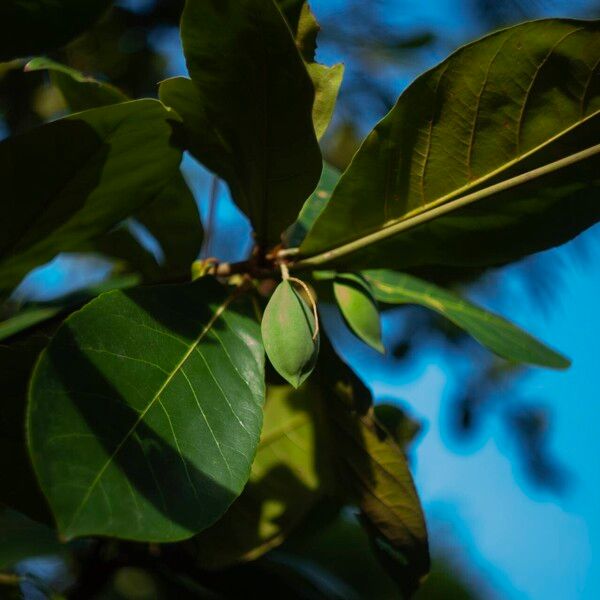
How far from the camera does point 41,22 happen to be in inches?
35.3

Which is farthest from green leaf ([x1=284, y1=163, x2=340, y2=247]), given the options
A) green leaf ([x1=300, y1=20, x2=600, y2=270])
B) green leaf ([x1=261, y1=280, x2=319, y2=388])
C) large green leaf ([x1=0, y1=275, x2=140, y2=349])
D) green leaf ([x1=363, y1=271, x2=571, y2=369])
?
green leaf ([x1=261, y1=280, x2=319, y2=388])

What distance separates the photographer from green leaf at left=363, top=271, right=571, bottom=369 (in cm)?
119

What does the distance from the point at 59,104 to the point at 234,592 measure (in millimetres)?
1261

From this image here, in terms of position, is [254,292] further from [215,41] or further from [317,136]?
[215,41]

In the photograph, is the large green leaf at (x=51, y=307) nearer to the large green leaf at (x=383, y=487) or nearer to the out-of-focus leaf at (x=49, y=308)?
the out-of-focus leaf at (x=49, y=308)

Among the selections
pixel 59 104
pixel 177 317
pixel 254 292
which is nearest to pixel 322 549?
pixel 254 292

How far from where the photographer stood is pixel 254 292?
1.02 metres

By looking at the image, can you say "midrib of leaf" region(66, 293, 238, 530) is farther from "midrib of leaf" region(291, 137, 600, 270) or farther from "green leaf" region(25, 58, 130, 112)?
"green leaf" region(25, 58, 130, 112)

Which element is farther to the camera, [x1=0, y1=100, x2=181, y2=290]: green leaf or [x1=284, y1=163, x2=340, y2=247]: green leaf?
[x1=284, y1=163, x2=340, y2=247]: green leaf

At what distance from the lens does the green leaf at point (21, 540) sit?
1.09m

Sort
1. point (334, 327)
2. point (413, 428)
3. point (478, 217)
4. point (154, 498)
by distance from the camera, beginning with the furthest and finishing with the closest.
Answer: point (334, 327), point (413, 428), point (478, 217), point (154, 498)

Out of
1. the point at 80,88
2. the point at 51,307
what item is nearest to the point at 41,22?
the point at 80,88

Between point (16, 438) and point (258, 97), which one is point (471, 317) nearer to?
point (258, 97)

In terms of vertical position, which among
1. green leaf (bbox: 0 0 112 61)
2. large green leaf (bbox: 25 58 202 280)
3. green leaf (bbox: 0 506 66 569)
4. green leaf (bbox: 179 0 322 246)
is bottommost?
green leaf (bbox: 0 506 66 569)
